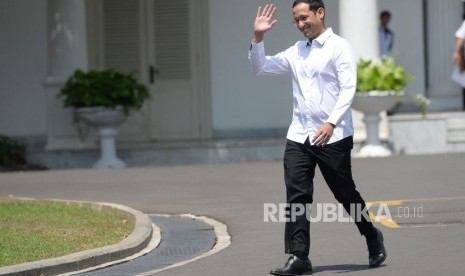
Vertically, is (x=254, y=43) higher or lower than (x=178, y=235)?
higher

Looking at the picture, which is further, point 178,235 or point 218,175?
point 218,175

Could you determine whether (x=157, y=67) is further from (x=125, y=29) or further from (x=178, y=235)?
(x=178, y=235)

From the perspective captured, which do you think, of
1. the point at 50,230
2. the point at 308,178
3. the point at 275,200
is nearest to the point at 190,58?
the point at 275,200

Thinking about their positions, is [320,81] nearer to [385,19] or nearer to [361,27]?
[361,27]

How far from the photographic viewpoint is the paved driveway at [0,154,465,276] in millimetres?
10414

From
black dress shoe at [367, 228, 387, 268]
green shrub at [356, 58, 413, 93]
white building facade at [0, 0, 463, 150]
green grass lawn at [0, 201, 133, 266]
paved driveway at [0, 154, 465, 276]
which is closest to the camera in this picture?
black dress shoe at [367, 228, 387, 268]

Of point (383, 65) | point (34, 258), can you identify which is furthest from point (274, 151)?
point (34, 258)

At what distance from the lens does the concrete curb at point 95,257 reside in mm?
10031

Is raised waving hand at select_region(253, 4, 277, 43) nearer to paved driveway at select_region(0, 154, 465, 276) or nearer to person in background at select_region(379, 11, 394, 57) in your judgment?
paved driveway at select_region(0, 154, 465, 276)

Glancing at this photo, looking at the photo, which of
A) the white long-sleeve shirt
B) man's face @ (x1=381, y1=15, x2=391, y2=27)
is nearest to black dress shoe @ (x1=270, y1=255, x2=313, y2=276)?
the white long-sleeve shirt

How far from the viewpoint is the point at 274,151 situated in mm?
21391

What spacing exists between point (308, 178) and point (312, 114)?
458mm

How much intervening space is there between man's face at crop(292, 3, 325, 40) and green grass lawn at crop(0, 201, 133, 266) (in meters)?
2.78

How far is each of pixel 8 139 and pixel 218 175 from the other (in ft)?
16.5
